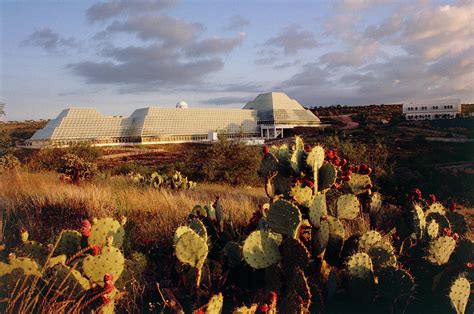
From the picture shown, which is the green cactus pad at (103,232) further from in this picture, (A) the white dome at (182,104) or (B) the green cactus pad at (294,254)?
(A) the white dome at (182,104)

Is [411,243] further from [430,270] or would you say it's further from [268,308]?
[268,308]

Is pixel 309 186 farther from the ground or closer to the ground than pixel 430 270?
farther from the ground

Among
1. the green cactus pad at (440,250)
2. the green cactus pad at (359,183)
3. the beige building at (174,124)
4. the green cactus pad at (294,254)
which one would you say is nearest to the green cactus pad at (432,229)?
the green cactus pad at (440,250)

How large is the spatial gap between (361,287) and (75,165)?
41.5 feet

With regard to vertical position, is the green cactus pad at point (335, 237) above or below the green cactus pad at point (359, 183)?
below

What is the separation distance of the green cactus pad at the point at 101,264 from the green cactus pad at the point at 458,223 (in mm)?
4257

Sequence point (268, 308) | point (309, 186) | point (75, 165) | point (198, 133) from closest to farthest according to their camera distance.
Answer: point (268, 308)
point (309, 186)
point (75, 165)
point (198, 133)

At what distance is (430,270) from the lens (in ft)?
15.8

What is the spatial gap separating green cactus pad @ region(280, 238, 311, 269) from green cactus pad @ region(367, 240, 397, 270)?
2.47 feet

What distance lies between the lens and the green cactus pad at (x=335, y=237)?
4714mm

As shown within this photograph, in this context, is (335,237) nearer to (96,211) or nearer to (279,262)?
(279,262)

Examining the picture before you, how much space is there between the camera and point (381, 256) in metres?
4.54

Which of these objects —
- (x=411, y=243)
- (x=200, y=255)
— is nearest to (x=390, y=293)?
(x=411, y=243)

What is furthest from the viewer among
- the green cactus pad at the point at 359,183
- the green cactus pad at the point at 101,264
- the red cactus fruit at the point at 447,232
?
the green cactus pad at the point at 359,183
